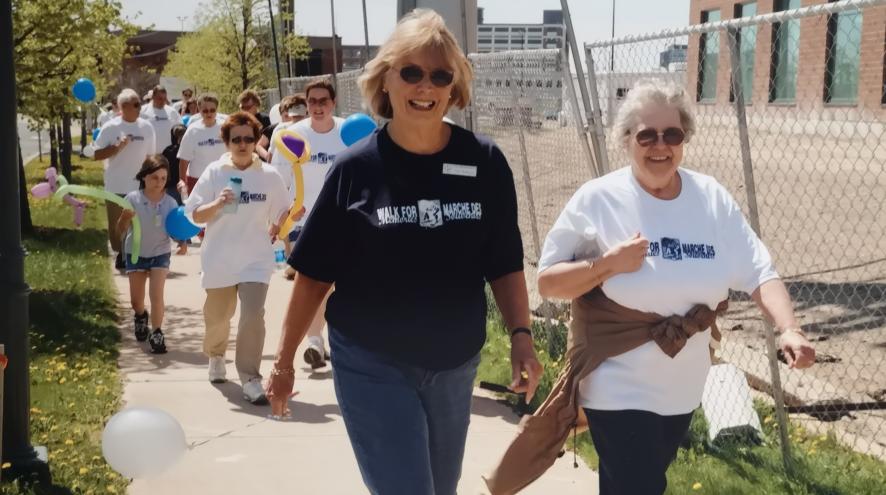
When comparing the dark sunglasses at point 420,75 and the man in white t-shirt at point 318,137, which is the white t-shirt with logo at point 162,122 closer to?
the man in white t-shirt at point 318,137

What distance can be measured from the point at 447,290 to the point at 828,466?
9.12ft

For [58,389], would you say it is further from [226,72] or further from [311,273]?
[226,72]

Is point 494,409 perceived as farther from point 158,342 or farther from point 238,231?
point 158,342

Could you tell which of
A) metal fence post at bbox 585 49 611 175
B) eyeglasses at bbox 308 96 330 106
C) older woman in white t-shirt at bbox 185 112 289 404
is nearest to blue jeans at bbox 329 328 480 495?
metal fence post at bbox 585 49 611 175

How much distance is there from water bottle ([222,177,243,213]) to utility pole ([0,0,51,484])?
213cm

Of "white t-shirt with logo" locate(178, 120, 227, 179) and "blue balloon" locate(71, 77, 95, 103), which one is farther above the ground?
"blue balloon" locate(71, 77, 95, 103)

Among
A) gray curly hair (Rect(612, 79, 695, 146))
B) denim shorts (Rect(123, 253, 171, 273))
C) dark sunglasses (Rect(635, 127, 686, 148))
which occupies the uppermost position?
gray curly hair (Rect(612, 79, 695, 146))

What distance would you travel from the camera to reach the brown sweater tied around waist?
377cm

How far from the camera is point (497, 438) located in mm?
6531

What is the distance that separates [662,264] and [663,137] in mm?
407

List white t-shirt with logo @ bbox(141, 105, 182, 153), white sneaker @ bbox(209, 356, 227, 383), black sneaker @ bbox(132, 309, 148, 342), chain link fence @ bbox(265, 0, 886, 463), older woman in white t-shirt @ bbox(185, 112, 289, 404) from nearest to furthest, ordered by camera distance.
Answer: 1. chain link fence @ bbox(265, 0, 886, 463)
2. older woman in white t-shirt @ bbox(185, 112, 289, 404)
3. white sneaker @ bbox(209, 356, 227, 383)
4. black sneaker @ bbox(132, 309, 148, 342)
5. white t-shirt with logo @ bbox(141, 105, 182, 153)

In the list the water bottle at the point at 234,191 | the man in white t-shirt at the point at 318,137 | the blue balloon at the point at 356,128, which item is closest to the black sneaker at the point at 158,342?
the man in white t-shirt at the point at 318,137

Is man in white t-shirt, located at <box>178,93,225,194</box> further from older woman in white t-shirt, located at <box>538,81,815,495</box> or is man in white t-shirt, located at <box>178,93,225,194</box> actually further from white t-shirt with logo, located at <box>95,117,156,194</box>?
older woman in white t-shirt, located at <box>538,81,815,495</box>

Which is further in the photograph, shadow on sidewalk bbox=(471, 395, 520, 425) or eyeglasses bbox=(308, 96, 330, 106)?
eyeglasses bbox=(308, 96, 330, 106)
